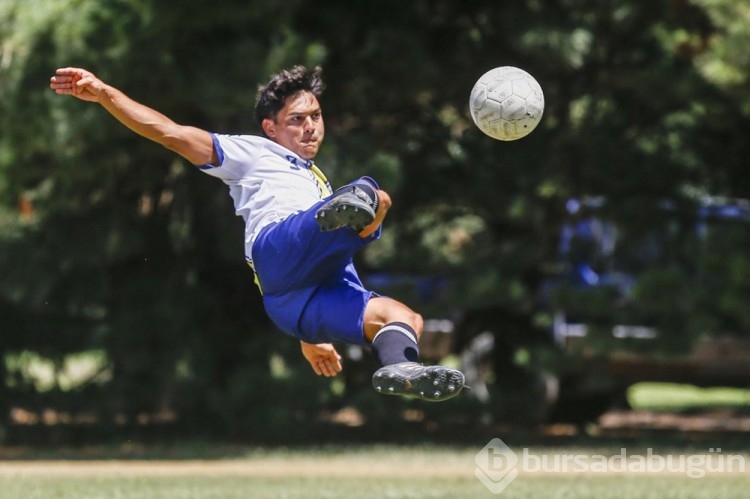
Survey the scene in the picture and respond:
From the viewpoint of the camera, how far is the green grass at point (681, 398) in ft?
70.2

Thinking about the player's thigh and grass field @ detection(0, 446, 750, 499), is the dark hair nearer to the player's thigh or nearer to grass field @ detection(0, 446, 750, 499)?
the player's thigh

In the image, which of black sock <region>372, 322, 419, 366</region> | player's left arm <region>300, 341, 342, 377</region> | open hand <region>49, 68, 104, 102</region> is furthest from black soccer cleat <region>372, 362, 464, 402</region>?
open hand <region>49, 68, 104, 102</region>

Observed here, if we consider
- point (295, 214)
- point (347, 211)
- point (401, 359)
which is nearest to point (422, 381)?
point (401, 359)

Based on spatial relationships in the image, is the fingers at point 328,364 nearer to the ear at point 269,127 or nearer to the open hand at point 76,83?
the ear at point 269,127

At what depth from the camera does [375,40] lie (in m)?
14.6

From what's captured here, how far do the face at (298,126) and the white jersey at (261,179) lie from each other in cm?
13

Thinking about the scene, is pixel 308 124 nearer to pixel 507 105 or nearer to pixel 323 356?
pixel 507 105

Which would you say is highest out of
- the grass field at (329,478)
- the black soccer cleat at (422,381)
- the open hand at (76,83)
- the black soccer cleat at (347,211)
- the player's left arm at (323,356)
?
the open hand at (76,83)

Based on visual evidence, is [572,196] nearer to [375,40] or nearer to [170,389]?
[375,40]

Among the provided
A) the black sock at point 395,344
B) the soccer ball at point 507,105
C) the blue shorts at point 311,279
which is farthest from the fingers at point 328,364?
the soccer ball at point 507,105

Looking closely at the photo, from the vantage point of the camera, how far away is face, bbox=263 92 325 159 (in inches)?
287

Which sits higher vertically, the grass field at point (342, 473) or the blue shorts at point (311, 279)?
the blue shorts at point (311, 279)

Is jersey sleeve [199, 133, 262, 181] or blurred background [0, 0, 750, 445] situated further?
blurred background [0, 0, 750, 445]

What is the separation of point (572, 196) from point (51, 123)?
6201mm
